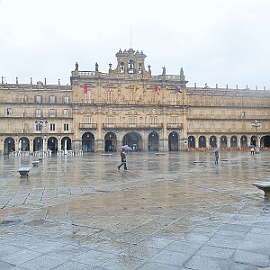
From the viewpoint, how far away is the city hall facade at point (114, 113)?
49.2 metres

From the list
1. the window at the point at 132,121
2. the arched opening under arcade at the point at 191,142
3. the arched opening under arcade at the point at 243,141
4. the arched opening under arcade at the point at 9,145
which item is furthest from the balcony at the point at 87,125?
the arched opening under arcade at the point at 243,141

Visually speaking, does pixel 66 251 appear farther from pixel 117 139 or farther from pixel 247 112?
pixel 247 112

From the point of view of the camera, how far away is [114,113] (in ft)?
168

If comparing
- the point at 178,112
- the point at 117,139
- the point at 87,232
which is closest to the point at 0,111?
the point at 117,139

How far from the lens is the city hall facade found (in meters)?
49.2

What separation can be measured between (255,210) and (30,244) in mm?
4510

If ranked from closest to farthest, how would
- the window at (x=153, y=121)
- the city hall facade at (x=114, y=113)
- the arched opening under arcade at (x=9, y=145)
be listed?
the city hall facade at (x=114, y=113) < the arched opening under arcade at (x=9, y=145) < the window at (x=153, y=121)

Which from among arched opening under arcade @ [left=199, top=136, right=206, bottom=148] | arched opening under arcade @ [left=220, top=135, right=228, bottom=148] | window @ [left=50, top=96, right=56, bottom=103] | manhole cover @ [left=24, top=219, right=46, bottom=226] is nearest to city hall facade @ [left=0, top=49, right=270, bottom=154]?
window @ [left=50, top=96, right=56, bottom=103]

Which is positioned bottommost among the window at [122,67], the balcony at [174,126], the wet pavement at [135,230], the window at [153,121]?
the wet pavement at [135,230]

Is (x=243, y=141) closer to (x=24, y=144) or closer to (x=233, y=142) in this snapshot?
(x=233, y=142)

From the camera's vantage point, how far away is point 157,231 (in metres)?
4.92

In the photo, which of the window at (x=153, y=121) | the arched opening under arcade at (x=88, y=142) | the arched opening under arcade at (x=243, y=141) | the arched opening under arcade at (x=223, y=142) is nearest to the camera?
the window at (x=153, y=121)

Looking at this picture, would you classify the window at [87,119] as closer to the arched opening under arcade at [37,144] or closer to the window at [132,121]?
the window at [132,121]

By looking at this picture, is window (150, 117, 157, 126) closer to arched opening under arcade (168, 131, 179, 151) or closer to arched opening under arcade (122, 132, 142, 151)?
arched opening under arcade (122, 132, 142, 151)
